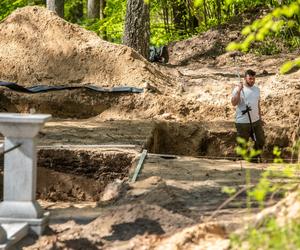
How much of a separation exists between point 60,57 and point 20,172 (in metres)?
9.91

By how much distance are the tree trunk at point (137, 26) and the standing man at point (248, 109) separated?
645 cm

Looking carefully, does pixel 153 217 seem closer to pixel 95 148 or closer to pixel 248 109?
pixel 95 148

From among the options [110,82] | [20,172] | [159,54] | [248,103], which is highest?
[159,54]

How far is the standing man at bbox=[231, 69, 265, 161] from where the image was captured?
1383 cm

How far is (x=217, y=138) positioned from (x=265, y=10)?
9.97 m

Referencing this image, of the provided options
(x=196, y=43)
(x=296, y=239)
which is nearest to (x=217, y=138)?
(x=196, y=43)

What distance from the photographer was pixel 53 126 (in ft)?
52.5

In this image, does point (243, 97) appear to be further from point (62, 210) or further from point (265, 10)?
point (265, 10)

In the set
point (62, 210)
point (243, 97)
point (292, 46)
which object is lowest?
point (62, 210)

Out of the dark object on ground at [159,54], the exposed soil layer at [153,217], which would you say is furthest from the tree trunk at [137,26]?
the exposed soil layer at [153,217]

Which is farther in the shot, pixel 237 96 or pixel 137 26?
pixel 137 26

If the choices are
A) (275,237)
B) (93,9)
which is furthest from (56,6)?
(275,237)

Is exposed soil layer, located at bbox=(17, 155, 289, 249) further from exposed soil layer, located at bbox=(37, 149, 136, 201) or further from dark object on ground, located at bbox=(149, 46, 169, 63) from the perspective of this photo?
dark object on ground, located at bbox=(149, 46, 169, 63)

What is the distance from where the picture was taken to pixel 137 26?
2003 centimetres
